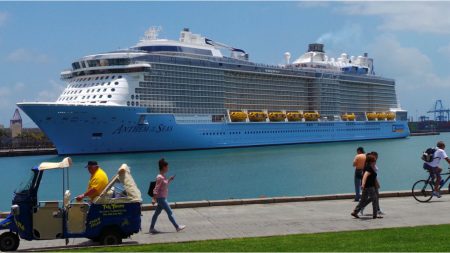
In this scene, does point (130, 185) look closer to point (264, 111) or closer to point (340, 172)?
point (340, 172)

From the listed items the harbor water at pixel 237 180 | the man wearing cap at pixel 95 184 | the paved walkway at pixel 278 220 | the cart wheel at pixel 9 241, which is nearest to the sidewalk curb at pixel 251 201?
the paved walkway at pixel 278 220

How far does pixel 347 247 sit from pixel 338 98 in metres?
89.6

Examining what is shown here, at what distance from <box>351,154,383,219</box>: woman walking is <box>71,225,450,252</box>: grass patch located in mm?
2056

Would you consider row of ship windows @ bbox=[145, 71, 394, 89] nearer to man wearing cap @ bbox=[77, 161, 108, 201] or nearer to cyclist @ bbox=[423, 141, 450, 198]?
cyclist @ bbox=[423, 141, 450, 198]

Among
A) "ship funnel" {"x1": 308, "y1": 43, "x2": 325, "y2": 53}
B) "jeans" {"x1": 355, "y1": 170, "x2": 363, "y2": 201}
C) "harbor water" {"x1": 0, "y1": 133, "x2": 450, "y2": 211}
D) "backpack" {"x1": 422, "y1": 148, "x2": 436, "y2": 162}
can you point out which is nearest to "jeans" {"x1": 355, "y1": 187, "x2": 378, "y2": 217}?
"jeans" {"x1": 355, "y1": 170, "x2": 363, "y2": 201}

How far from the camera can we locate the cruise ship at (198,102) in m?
59.9

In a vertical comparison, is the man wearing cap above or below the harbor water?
above

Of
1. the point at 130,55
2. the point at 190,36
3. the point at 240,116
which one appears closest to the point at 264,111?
the point at 240,116

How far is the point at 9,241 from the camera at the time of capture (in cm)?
1001

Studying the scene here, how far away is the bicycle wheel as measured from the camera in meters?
14.8

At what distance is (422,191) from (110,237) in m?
7.99

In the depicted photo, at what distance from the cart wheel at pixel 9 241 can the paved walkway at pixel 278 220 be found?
0.75ft

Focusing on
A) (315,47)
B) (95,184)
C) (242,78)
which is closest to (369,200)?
(95,184)

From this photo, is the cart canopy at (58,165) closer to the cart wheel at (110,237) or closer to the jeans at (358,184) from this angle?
the cart wheel at (110,237)
